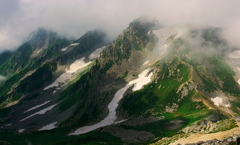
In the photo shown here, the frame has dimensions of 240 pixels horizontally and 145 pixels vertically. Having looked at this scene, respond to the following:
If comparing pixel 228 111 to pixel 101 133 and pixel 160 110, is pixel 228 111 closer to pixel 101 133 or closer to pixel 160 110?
pixel 160 110

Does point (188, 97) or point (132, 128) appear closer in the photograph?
point (132, 128)

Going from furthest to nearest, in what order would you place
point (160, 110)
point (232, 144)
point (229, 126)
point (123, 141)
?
1. point (160, 110)
2. point (123, 141)
3. point (229, 126)
4. point (232, 144)

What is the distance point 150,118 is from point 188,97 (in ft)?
118

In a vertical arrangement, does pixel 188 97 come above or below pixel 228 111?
above

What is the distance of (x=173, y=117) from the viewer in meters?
167

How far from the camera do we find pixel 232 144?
48.5m

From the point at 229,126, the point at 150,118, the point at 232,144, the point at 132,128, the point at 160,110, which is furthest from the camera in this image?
the point at 160,110

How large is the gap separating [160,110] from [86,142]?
6242 cm

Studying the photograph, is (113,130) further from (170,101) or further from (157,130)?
(170,101)

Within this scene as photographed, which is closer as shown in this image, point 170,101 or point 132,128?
point 132,128

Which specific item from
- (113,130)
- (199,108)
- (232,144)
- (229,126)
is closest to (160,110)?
(199,108)

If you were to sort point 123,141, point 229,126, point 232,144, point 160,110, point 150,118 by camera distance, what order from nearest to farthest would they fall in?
point 232,144 → point 229,126 → point 123,141 → point 150,118 → point 160,110

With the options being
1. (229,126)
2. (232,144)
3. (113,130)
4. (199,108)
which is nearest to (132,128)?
(113,130)

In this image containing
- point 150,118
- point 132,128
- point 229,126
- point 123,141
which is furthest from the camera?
point 150,118
